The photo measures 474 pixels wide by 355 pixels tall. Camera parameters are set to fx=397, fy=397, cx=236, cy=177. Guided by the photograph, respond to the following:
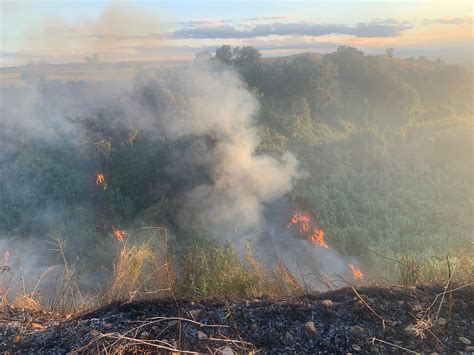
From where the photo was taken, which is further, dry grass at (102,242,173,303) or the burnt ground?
dry grass at (102,242,173,303)

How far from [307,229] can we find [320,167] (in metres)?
2.82

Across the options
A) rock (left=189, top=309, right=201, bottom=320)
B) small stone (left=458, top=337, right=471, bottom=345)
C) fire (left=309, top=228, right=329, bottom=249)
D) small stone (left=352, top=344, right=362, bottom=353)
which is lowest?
fire (left=309, top=228, right=329, bottom=249)

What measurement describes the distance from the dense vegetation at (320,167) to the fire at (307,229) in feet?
0.75

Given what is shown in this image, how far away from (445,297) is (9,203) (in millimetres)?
11634

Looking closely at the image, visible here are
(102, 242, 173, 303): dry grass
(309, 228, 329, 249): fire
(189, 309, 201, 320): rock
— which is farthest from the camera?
(309, 228, 329, 249): fire

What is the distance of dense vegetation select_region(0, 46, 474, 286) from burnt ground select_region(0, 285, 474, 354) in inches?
185

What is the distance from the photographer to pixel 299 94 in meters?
15.6

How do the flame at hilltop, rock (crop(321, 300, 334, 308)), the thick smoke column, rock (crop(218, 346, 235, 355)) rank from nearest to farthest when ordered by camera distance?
1. rock (crop(218, 346, 235, 355))
2. rock (crop(321, 300, 334, 308))
3. the flame at hilltop
4. the thick smoke column

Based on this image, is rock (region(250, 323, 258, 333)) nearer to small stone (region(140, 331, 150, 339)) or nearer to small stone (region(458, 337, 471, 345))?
small stone (region(140, 331, 150, 339))

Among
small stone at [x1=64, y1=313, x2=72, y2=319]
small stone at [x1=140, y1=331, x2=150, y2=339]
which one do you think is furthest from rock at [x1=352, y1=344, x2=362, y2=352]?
small stone at [x1=64, y1=313, x2=72, y2=319]

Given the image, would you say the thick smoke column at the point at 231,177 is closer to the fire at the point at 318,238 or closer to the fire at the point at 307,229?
the fire at the point at 307,229

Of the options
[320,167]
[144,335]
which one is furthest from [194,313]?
[320,167]

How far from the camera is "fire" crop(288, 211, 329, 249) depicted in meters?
8.20

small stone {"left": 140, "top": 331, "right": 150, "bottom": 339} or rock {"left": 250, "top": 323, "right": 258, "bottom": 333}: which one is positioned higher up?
small stone {"left": 140, "top": 331, "right": 150, "bottom": 339}
